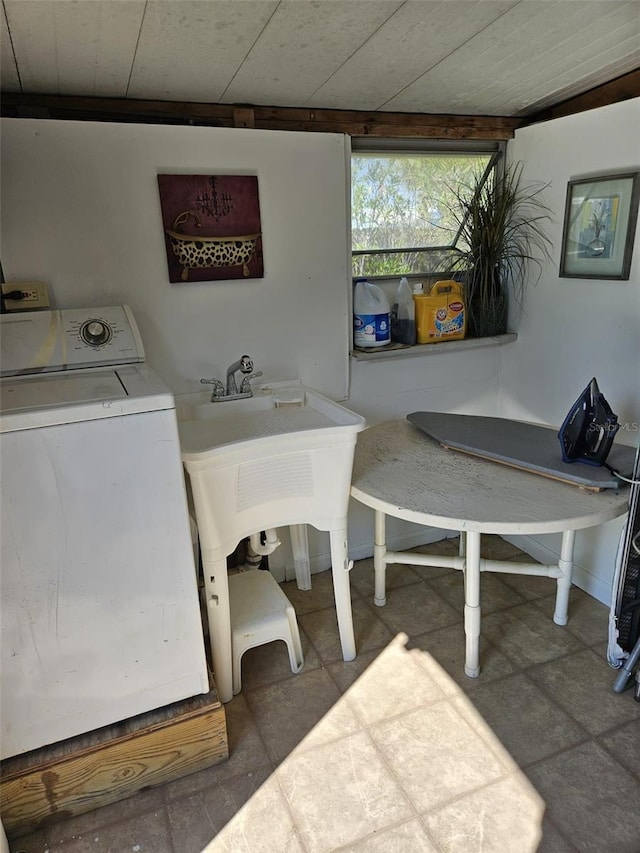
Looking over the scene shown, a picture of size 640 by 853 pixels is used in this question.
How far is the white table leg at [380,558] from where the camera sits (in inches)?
87.4

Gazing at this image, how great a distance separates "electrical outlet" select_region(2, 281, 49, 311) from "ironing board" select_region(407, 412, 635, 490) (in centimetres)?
141

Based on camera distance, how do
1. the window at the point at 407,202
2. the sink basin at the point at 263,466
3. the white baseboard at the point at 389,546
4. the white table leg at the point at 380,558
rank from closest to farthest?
1. the sink basin at the point at 263,466
2. the white table leg at the point at 380,558
3. the window at the point at 407,202
4. the white baseboard at the point at 389,546

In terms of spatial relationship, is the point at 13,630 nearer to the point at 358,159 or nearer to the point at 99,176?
the point at 99,176

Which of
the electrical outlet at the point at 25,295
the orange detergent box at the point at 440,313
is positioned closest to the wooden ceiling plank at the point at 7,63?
the electrical outlet at the point at 25,295

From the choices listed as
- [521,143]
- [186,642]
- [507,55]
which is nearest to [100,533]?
[186,642]

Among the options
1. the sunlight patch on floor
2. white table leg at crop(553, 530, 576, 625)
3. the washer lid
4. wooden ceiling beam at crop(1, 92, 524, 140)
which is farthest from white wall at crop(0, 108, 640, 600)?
the sunlight patch on floor

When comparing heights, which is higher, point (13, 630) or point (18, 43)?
point (18, 43)

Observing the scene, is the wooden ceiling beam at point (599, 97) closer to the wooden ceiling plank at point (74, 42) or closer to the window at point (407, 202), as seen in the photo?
the window at point (407, 202)

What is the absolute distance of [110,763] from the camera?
1516mm

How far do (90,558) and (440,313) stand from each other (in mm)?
1704

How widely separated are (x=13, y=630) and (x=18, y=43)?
57.1 inches

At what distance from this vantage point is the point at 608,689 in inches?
74.5

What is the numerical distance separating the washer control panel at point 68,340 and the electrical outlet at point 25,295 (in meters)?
0.06

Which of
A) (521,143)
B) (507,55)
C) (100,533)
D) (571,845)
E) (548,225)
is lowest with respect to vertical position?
(571,845)
